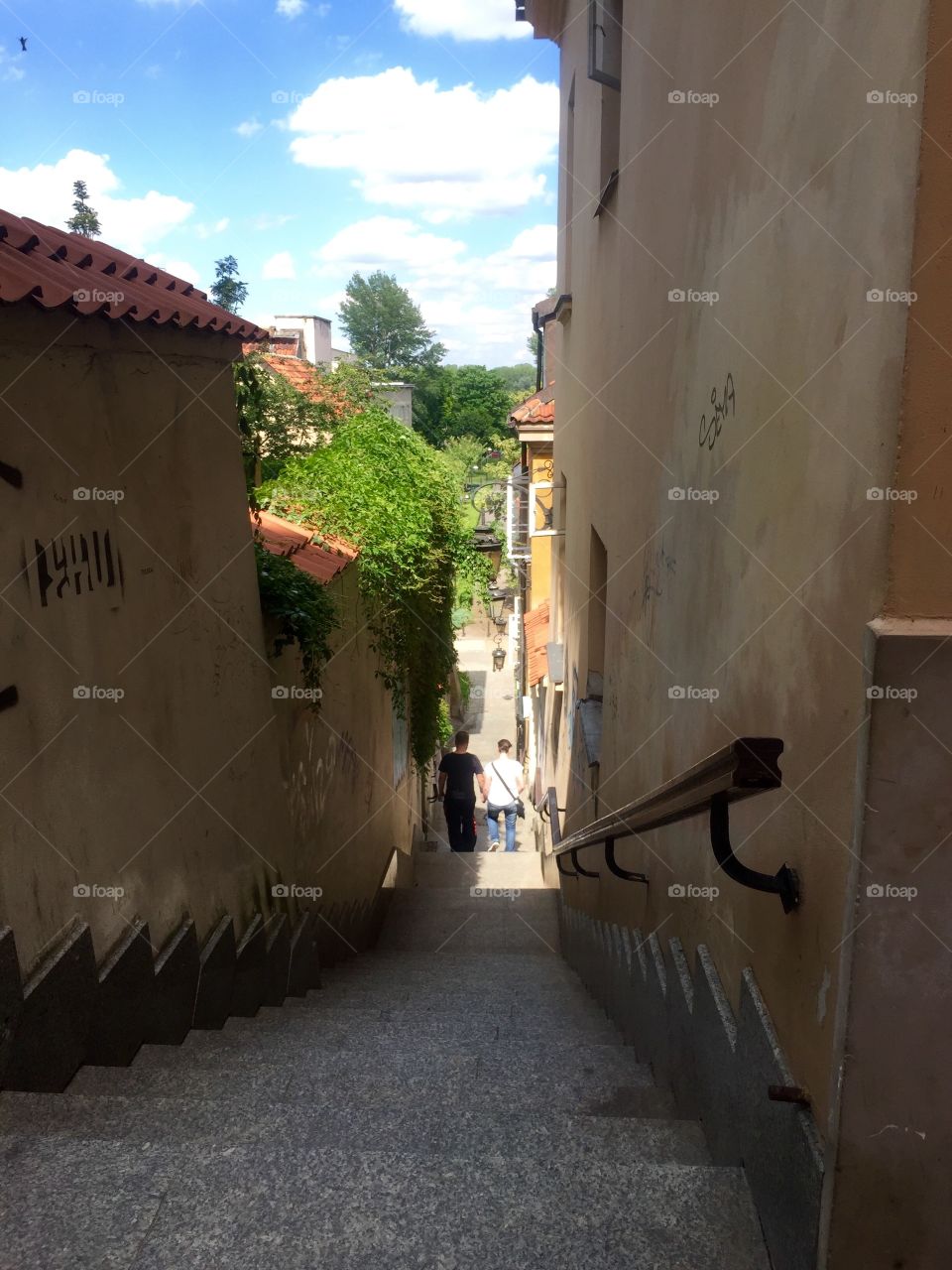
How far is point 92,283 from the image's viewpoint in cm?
340

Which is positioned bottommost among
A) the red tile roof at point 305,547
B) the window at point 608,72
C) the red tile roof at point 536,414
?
the red tile roof at point 305,547

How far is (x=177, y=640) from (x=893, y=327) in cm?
323

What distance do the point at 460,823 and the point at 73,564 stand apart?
8.97 meters

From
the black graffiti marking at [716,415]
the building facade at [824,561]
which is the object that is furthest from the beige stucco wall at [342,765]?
the black graffiti marking at [716,415]

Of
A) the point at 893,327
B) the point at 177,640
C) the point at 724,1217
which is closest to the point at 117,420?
the point at 177,640

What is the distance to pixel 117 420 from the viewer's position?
11.7 ft

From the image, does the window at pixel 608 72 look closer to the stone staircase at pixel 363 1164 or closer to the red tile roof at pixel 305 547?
the red tile roof at pixel 305 547

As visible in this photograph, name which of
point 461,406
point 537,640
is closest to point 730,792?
point 537,640

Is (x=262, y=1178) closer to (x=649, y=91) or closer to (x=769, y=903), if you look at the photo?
(x=769, y=903)

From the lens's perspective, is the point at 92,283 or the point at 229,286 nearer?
the point at 92,283

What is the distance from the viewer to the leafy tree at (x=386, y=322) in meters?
75.2

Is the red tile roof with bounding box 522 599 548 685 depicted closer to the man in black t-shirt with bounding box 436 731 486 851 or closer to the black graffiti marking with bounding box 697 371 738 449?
the man in black t-shirt with bounding box 436 731 486 851

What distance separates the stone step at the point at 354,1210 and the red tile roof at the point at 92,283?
2.18 m

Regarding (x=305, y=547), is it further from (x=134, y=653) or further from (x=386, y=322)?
(x=386, y=322)
